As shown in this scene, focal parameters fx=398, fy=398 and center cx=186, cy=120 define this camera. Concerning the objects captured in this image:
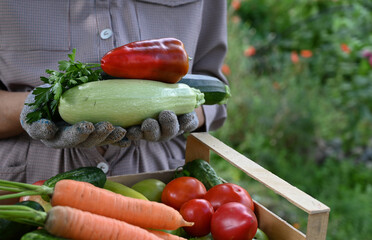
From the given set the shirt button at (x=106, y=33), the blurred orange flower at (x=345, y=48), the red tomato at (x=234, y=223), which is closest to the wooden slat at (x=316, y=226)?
the red tomato at (x=234, y=223)

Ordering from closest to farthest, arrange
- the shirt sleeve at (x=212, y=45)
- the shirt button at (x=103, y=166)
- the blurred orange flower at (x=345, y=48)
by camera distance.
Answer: the shirt button at (x=103, y=166) < the shirt sleeve at (x=212, y=45) < the blurred orange flower at (x=345, y=48)

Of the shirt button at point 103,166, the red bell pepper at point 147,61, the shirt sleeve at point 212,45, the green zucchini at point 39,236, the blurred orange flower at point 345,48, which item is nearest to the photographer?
the green zucchini at point 39,236

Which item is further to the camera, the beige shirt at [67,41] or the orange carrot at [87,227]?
the beige shirt at [67,41]

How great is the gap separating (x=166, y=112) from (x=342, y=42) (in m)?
3.42

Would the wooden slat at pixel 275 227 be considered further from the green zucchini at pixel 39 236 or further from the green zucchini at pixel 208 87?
the green zucchini at pixel 39 236

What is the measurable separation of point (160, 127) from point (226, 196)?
30 centimetres

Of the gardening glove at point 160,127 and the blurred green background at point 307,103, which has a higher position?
the gardening glove at point 160,127

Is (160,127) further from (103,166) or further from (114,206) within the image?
(103,166)

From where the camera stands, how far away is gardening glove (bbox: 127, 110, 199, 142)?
42.2 inches

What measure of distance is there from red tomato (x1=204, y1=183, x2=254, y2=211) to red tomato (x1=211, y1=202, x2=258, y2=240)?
0.08 meters

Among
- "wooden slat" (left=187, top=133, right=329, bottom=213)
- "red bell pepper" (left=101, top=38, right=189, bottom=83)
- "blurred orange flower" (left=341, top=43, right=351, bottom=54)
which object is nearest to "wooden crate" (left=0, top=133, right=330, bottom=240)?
"wooden slat" (left=187, top=133, right=329, bottom=213)

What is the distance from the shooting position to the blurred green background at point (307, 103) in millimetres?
3002

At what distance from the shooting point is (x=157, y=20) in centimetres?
153

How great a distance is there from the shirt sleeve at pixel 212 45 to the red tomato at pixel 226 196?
45cm
